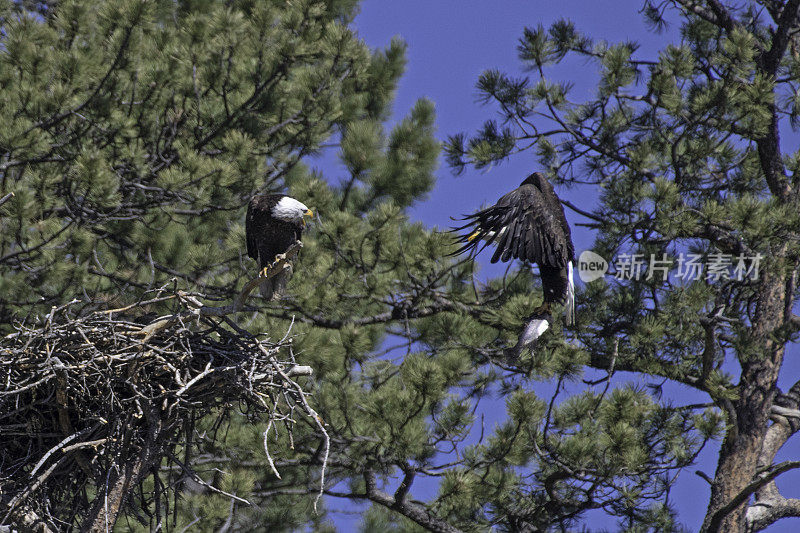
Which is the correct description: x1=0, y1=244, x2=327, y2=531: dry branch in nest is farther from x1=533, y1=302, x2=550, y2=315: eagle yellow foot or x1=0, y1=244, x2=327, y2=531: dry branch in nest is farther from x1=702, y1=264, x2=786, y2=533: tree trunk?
x1=702, y1=264, x2=786, y2=533: tree trunk

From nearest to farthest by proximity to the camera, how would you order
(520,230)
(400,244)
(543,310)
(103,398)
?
(103,398), (520,230), (543,310), (400,244)

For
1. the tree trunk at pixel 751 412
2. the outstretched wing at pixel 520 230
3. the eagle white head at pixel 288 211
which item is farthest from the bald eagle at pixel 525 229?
the tree trunk at pixel 751 412

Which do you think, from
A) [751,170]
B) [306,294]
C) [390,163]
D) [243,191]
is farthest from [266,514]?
[751,170]

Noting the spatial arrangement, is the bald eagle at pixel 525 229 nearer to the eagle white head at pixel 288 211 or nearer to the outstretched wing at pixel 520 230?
the outstretched wing at pixel 520 230

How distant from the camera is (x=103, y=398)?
3941 mm

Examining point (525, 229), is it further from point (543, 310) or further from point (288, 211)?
point (288, 211)

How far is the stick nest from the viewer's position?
3.90 metres

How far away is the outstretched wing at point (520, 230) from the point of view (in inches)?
191

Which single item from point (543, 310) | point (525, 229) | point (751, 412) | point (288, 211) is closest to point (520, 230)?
point (525, 229)

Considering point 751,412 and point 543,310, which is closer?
point 543,310

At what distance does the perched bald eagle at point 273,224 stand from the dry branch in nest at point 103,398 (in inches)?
45.8

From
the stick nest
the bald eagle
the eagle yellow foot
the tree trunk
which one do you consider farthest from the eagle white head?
the tree trunk

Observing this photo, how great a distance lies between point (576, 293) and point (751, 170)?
211 centimetres

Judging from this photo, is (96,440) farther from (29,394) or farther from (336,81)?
(336,81)
